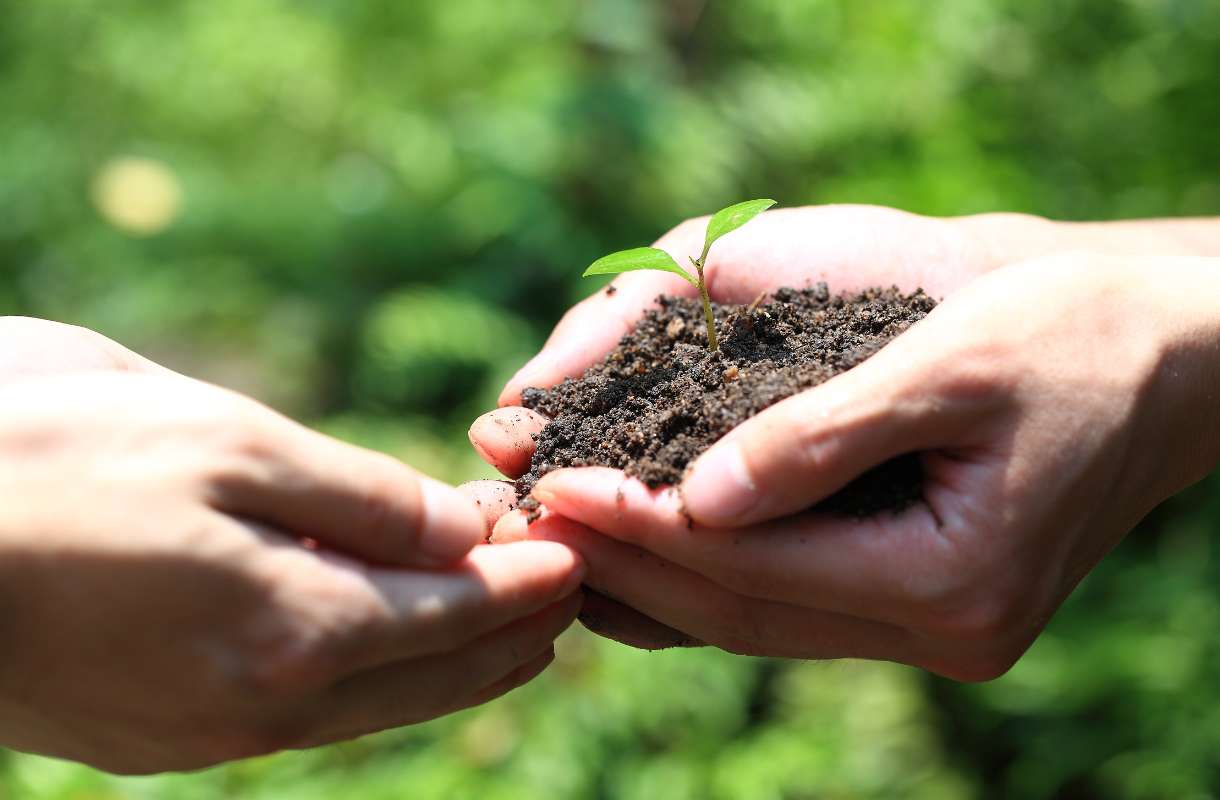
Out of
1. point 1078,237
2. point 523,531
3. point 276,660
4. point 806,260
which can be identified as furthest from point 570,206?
point 276,660

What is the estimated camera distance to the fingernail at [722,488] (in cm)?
131

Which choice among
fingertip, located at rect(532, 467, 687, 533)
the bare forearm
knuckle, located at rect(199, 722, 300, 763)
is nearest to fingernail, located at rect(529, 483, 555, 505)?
fingertip, located at rect(532, 467, 687, 533)

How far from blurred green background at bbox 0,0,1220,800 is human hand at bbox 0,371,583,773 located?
1.63 metres

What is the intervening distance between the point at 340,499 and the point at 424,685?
30cm

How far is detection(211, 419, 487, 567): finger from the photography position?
3.84 feet

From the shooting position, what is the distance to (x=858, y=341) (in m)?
1.67

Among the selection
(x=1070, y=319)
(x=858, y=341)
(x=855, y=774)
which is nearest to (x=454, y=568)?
(x=858, y=341)

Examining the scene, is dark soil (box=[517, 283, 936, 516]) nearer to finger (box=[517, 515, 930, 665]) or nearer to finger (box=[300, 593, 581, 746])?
finger (box=[517, 515, 930, 665])

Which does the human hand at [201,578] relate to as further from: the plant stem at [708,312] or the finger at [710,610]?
the plant stem at [708,312]

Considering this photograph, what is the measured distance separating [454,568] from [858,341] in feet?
2.64

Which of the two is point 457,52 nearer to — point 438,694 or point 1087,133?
point 1087,133

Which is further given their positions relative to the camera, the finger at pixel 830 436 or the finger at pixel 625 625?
the finger at pixel 625 625

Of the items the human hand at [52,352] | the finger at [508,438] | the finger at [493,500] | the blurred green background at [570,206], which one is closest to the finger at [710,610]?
the finger at [493,500]

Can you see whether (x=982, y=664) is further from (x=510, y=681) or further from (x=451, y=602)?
(x=451, y=602)
